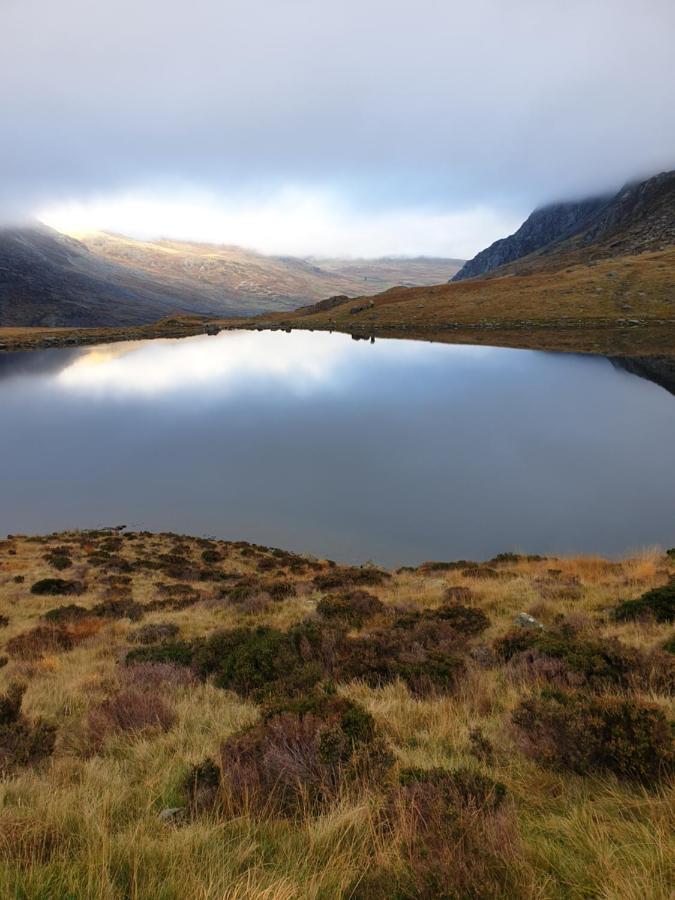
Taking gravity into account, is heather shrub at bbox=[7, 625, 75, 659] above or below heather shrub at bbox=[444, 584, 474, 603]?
below

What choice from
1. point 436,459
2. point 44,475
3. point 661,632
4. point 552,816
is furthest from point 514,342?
point 552,816

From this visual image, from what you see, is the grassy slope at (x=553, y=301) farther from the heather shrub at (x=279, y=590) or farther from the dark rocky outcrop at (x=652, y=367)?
the heather shrub at (x=279, y=590)

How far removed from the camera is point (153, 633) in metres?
11.4

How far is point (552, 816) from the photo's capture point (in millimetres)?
3723

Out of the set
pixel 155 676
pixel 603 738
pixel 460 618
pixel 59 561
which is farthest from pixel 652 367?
pixel 155 676

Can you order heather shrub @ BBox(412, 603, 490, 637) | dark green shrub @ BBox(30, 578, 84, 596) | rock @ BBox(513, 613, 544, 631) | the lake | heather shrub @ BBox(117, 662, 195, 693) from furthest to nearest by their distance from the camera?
the lake → dark green shrub @ BBox(30, 578, 84, 596) → heather shrub @ BBox(412, 603, 490, 637) → rock @ BBox(513, 613, 544, 631) → heather shrub @ BBox(117, 662, 195, 693)

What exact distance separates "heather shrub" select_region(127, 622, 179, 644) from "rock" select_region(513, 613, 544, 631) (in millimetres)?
7584

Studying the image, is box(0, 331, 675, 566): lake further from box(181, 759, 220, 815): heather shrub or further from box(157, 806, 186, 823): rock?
box(157, 806, 186, 823): rock

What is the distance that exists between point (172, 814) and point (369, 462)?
2507 cm

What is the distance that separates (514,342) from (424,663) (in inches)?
A: 3202

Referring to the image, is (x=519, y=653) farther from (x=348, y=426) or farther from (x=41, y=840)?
(x=348, y=426)

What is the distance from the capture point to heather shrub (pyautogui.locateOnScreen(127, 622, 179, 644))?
11.1m

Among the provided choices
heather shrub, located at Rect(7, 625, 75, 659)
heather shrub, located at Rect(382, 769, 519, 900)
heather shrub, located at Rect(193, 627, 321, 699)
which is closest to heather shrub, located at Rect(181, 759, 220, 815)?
heather shrub, located at Rect(382, 769, 519, 900)

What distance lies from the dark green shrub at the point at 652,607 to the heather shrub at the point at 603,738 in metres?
5.02
